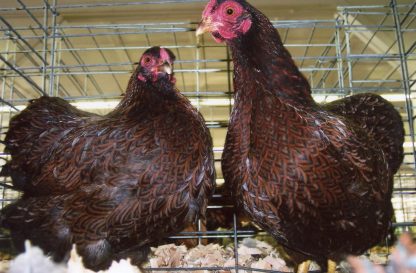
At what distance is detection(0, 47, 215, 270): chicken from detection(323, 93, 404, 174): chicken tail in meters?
0.94

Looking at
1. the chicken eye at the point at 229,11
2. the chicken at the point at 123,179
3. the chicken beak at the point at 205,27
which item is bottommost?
the chicken at the point at 123,179

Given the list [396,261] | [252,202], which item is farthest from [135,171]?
[396,261]

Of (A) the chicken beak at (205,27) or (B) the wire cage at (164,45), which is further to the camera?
(B) the wire cage at (164,45)

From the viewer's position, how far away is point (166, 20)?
170 inches

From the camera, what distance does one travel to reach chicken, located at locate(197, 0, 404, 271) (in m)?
1.55

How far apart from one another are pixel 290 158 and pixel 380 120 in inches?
40.8

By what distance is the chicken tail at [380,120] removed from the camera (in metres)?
2.29

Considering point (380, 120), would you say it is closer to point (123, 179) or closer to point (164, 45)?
→ point (123, 179)

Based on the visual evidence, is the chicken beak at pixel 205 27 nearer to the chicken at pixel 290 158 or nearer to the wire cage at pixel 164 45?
the chicken at pixel 290 158

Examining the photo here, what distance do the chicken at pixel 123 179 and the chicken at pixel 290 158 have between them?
0.73 feet

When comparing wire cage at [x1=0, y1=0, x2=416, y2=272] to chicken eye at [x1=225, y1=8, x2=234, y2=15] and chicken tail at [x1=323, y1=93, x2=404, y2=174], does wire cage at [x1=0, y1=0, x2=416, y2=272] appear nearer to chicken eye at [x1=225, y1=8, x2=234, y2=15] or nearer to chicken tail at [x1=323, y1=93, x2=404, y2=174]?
chicken tail at [x1=323, y1=93, x2=404, y2=174]

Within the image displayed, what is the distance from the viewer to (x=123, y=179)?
1.74m

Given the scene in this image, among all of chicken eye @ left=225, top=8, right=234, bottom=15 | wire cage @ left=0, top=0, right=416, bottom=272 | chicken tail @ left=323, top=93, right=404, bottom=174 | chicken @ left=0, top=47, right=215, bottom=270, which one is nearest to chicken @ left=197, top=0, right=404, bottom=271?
chicken eye @ left=225, top=8, right=234, bottom=15

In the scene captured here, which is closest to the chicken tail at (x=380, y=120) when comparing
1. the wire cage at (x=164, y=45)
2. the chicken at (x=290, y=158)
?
the chicken at (x=290, y=158)
